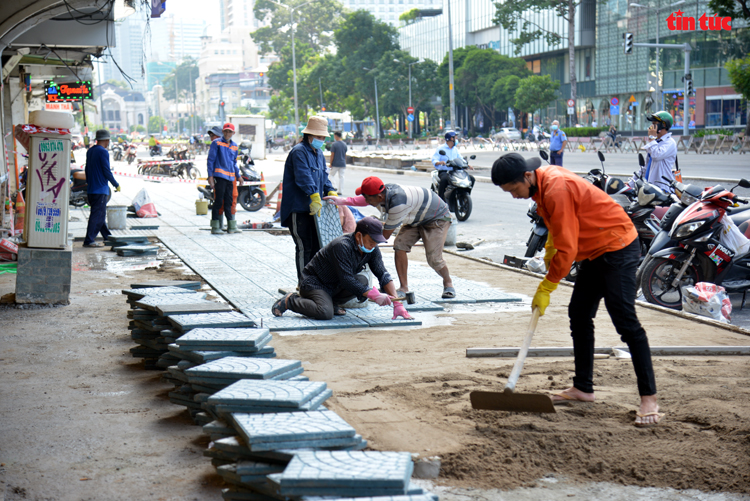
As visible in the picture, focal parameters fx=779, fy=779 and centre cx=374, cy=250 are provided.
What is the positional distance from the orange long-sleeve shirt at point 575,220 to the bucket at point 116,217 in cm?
1180

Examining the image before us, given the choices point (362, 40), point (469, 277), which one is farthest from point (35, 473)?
point (362, 40)

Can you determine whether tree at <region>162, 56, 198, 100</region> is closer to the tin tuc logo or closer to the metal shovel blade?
the tin tuc logo

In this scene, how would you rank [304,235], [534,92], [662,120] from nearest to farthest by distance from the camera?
1. [304,235]
2. [662,120]
3. [534,92]

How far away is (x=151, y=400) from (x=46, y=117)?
4396 millimetres

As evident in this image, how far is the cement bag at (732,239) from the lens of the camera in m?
7.66

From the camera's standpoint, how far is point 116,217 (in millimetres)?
14945

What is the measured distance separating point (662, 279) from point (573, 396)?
3.58m

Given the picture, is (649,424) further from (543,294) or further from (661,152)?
(661,152)

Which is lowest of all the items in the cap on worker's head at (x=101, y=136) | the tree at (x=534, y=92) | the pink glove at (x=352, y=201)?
the pink glove at (x=352, y=201)

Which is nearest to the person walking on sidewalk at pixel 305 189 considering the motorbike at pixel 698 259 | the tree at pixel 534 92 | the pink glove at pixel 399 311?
the pink glove at pixel 399 311

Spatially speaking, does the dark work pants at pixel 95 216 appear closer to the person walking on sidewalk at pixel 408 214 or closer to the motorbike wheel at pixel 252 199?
the motorbike wheel at pixel 252 199

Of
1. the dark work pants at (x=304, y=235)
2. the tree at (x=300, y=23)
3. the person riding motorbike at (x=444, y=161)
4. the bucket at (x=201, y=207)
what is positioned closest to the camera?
the dark work pants at (x=304, y=235)

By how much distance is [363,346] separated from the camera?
20.4 ft

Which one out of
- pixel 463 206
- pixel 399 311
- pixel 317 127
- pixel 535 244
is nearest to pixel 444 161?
pixel 463 206
